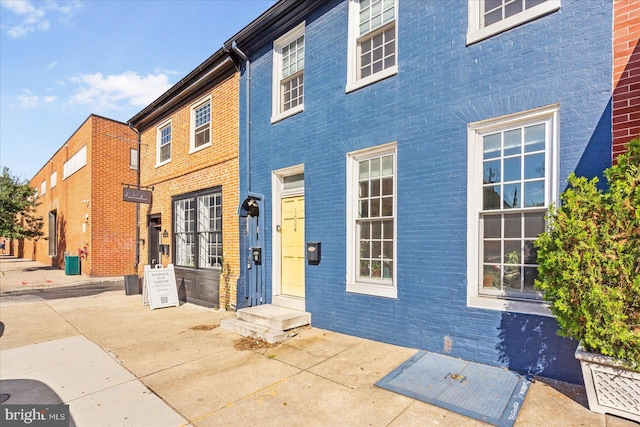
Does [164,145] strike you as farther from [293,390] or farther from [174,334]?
[293,390]

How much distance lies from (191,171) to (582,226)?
9.07m

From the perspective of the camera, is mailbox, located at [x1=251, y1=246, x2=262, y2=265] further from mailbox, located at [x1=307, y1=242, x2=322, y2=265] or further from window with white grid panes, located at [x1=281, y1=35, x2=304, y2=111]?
window with white grid panes, located at [x1=281, y1=35, x2=304, y2=111]

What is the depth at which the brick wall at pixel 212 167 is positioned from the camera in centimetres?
830

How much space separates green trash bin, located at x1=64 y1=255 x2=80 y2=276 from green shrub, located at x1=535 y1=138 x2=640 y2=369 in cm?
1962

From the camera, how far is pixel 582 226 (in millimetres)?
3195

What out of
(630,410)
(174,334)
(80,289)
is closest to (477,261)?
(630,410)

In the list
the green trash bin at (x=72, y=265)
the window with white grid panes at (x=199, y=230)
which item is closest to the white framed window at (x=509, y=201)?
A: the window with white grid panes at (x=199, y=230)

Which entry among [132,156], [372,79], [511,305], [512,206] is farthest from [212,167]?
[132,156]

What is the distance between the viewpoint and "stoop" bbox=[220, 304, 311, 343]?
5819 millimetres

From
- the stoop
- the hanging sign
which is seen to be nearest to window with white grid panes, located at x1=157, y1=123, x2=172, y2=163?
the hanging sign

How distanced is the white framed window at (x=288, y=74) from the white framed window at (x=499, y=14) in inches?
133

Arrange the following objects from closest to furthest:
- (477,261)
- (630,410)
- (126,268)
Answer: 1. (630,410)
2. (477,261)
3. (126,268)

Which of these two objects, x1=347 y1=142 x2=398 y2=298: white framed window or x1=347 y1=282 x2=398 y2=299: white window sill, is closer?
x1=347 y1=282 x2=398 y2=299: white window sill

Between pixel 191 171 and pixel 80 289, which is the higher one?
pixel 191 171
